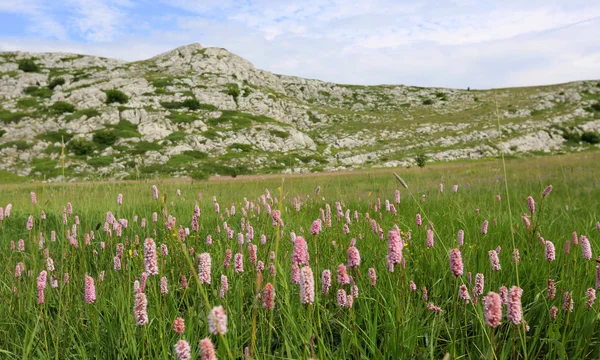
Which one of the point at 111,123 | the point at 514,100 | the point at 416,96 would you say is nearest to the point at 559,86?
the point at 514,100

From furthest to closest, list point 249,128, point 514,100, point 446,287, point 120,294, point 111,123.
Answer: point 514,100 → point 249,128 → point 111,123 → point 446,287 → point 120,294

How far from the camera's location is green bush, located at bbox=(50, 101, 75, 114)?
53.1 meters

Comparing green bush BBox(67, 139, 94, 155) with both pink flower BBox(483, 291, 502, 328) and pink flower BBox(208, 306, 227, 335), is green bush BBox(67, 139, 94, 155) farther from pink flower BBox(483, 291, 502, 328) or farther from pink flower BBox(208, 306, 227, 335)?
pink flower BBox(483, 291, 502, 328)

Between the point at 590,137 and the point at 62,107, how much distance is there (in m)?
79.7

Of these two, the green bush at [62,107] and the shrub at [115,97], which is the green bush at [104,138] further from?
the shrub at [115,97]

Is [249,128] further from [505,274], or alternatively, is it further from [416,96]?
[416,96]

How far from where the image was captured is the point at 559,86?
312ft

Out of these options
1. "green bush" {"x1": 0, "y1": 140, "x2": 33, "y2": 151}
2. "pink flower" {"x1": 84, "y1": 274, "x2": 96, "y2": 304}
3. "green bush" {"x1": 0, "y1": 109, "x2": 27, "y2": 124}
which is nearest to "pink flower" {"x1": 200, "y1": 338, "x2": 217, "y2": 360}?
"pink flower" {"x1": 84, "y1": 274, "x2": 96, "y2": 304}

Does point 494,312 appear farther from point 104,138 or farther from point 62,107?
point 62,107

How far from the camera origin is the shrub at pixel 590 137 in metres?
52.7

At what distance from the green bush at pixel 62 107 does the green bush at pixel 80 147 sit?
39.5ft

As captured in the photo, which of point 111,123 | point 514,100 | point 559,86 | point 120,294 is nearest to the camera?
point 120,294

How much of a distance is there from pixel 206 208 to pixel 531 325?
6424 millimetres

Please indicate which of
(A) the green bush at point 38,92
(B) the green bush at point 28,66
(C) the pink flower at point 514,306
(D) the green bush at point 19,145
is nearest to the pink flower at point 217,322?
(C) the pink flower at point 514,306
